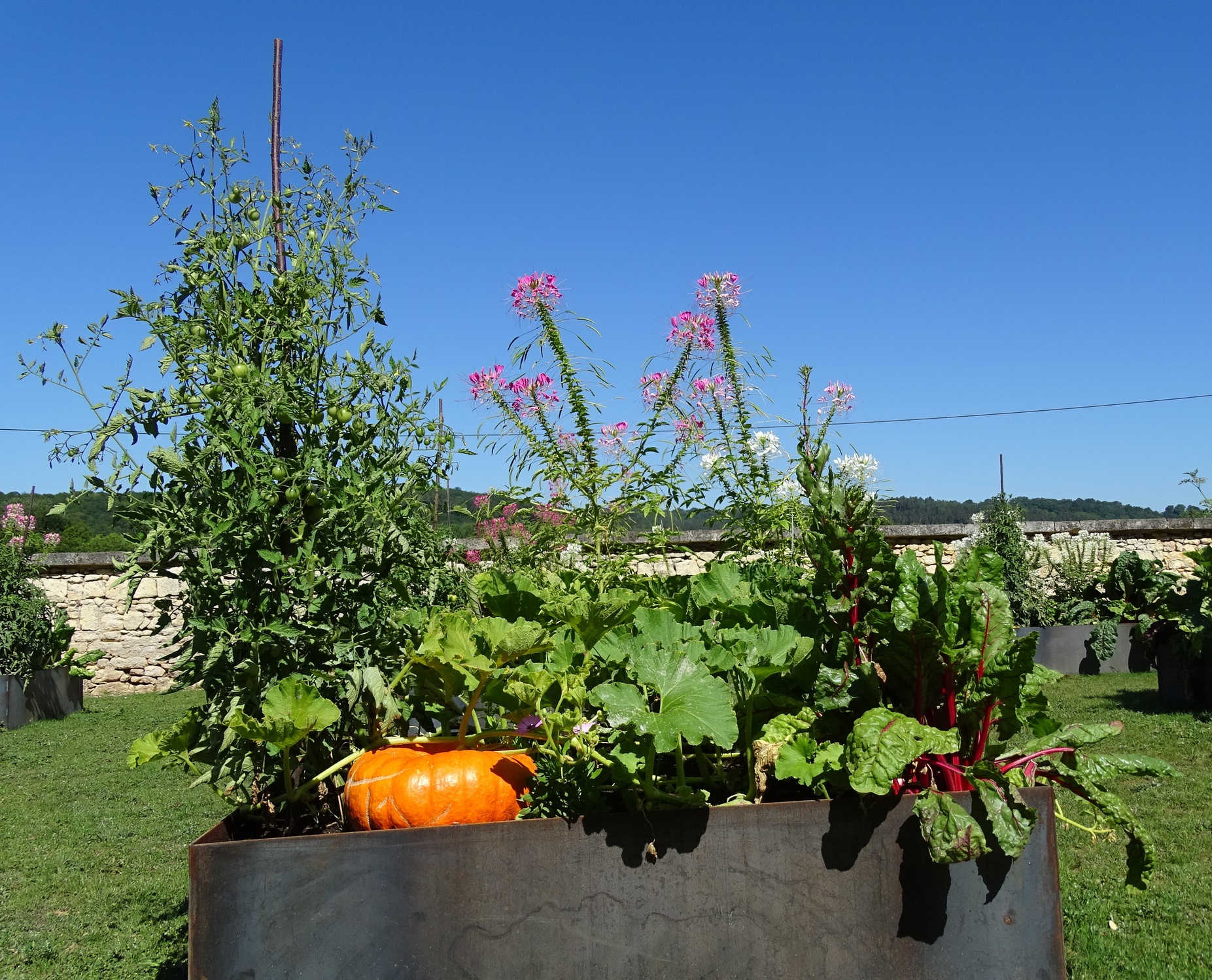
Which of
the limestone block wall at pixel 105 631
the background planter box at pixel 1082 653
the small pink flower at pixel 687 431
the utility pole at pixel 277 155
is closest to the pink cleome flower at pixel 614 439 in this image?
the small pink flower at pixel 687 431

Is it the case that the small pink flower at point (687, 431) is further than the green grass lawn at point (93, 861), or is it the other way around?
the small pink flower at point (687, 431)

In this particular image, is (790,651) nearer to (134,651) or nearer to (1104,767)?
(1104,767)

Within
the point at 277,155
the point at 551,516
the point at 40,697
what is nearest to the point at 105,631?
the point at 40,697

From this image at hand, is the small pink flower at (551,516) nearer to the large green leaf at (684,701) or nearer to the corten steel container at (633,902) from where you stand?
the large green leaf at (684,701)

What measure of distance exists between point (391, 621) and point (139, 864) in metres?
2.38

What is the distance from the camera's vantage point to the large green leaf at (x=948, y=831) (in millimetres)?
1458

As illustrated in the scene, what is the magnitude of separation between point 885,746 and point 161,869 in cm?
307

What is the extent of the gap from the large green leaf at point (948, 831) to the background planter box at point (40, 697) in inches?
312

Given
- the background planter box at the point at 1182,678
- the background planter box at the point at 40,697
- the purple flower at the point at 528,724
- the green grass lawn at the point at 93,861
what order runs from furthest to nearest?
the background planter box at the point at 40,697 → the background planter box at the point at 1182,678 → the green grass lawn at the point at 93,861 → the purple flower at the point at 528,724

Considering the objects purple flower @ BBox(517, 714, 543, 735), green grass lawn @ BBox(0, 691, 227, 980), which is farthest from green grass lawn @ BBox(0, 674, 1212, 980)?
purple flower @ BBox(517, 714, 543, 735)

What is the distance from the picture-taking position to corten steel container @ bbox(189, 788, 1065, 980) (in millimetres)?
1492

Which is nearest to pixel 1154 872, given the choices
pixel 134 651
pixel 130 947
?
pixel 130 947

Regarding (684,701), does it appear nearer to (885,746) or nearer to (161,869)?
(885,746)

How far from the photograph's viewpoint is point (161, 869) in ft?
11.5
